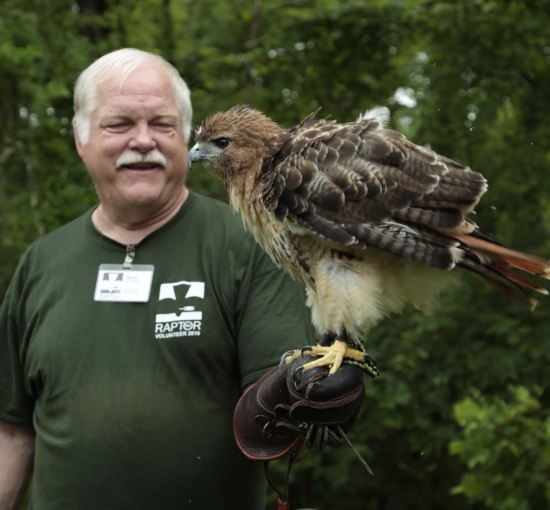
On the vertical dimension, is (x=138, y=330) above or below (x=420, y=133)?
above

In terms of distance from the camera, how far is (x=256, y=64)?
23.5ft

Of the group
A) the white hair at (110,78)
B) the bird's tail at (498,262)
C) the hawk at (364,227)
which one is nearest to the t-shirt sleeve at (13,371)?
the white hair at (110,78)

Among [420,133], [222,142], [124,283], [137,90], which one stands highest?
[137,90]

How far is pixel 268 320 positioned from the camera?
2.89 metres

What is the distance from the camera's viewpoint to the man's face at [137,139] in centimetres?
309

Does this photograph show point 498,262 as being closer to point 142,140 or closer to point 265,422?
point 265,422

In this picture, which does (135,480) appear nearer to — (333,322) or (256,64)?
(333,322)

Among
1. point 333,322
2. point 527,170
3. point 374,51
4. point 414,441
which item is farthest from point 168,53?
point 333,322

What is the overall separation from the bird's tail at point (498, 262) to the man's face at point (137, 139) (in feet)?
4.40

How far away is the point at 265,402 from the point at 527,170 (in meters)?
4.37

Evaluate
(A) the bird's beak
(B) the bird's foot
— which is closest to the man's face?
(A) the bird's beak

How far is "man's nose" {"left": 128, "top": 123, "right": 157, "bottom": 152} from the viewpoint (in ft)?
10.1

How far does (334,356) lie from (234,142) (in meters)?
1.02

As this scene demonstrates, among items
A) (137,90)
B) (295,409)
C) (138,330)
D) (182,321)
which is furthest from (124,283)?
(295,409)
